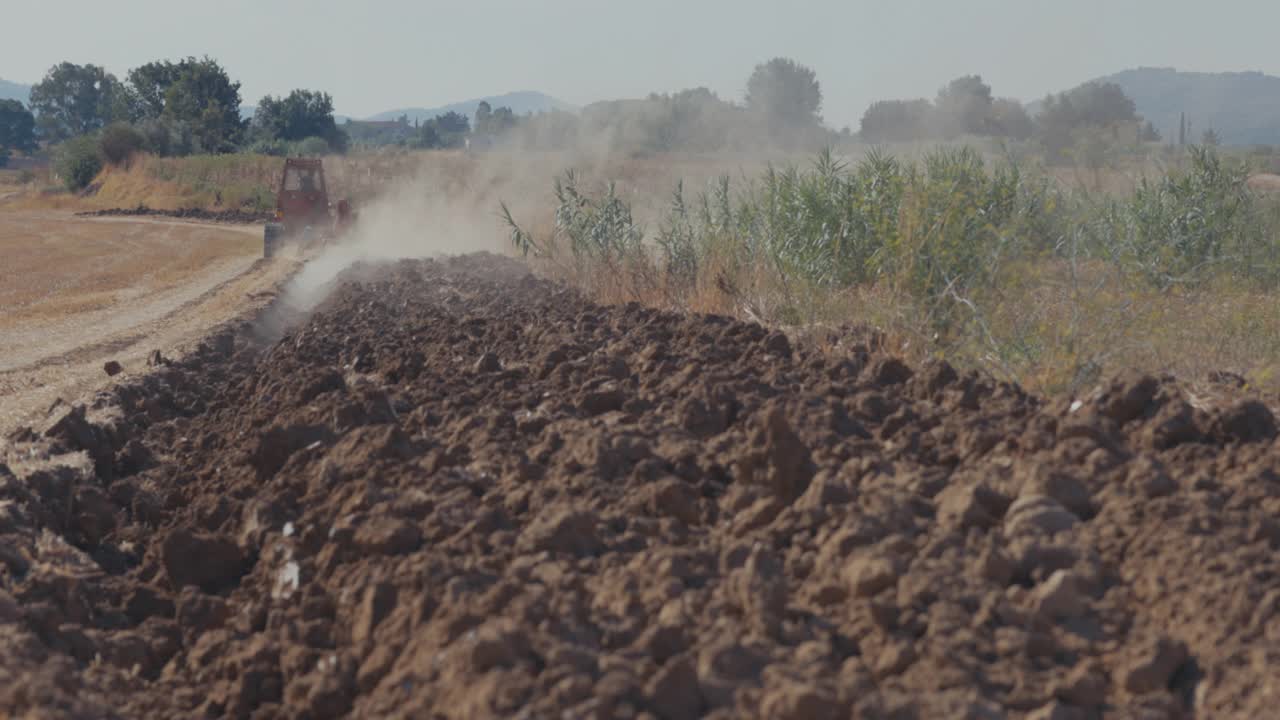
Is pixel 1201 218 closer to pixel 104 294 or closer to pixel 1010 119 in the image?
pixel 104 294

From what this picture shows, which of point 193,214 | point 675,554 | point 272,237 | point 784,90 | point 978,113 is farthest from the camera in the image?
point 784,90

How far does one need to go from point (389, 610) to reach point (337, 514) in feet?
3.65

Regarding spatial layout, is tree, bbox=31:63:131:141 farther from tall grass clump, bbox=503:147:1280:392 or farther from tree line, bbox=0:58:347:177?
tall grass clump, bbox=503:147:1280:392

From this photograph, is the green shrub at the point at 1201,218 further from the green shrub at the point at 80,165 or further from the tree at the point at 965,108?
the tree at the point at 965,108

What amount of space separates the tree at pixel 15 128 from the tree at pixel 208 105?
60225mm

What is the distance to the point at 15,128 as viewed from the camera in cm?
11444

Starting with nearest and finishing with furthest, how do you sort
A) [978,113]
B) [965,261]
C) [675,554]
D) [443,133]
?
[675,554], [965,261], [978,113], [443,133]

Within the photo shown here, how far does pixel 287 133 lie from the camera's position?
246 ft

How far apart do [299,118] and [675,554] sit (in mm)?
76825

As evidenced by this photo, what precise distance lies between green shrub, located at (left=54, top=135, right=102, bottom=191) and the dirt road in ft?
48.9

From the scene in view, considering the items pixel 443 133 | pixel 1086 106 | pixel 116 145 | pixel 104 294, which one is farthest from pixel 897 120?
pixel 104 294

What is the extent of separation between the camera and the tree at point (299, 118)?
246ft

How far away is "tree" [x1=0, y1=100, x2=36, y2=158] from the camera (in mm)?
113562

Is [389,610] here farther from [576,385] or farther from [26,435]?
[26,435]
